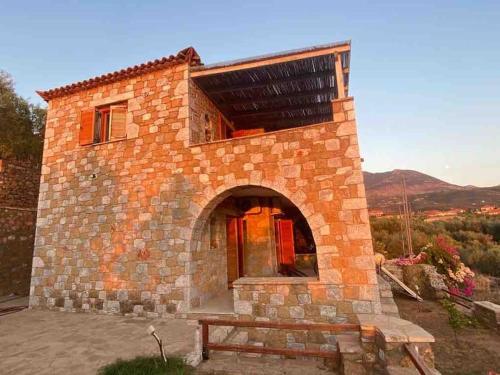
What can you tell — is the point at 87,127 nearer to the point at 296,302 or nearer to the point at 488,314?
the point at 296,302

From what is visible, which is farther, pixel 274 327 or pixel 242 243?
pixel 242 243

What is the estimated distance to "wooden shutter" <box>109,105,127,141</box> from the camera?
7.57m

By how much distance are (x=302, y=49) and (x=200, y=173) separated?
3.66 metres

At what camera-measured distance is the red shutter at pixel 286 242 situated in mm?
10266

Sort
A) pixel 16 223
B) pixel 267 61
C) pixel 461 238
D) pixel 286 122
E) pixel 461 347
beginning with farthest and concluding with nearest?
pixel 461 238, pixel 286 122, pixel 16 223, pixel 267 61, pixel 461 347

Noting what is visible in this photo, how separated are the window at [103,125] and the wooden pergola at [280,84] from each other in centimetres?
240

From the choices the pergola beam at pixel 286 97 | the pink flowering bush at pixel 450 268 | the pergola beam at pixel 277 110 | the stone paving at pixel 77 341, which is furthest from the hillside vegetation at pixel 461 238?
the stone paving at pixel 77 341

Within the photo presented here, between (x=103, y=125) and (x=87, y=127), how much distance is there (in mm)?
411

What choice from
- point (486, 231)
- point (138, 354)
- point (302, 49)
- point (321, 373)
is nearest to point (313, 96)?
point (302, 49)

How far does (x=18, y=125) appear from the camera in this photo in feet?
40.2

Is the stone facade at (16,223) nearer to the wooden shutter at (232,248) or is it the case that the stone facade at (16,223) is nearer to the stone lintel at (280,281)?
the wooden shutter at (232,248)

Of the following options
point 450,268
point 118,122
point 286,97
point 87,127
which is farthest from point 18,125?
point 450,268

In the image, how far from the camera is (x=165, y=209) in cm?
655

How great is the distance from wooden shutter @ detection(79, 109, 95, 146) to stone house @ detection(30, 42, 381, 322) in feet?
0.13
